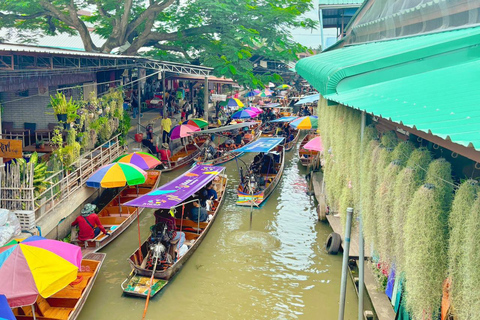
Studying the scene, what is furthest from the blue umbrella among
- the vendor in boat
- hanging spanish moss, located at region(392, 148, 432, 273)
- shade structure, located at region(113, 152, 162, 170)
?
shade structure, located at region(113, 152, 162, 170)

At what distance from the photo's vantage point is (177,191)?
12.6 meters

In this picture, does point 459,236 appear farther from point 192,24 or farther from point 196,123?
point 192,24

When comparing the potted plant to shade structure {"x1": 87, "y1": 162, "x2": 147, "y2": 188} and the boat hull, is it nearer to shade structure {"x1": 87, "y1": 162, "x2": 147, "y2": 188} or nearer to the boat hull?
shade structure {"x1": 87, "y1": 162, "x2": 147, "y2": 188}

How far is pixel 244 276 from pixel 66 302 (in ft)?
14.9

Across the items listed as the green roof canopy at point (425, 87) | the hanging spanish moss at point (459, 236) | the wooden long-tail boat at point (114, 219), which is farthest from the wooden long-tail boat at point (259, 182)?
the hanging spanish moss at point (459, 236)

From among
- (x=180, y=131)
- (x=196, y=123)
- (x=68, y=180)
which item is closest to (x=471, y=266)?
(x=68, y=180)

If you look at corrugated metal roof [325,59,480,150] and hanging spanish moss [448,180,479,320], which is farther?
hanging spanish moss [448,180,479,320]

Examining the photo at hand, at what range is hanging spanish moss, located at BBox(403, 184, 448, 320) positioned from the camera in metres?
4.14

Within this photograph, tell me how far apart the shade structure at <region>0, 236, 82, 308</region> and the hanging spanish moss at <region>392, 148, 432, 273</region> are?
5.89 metres

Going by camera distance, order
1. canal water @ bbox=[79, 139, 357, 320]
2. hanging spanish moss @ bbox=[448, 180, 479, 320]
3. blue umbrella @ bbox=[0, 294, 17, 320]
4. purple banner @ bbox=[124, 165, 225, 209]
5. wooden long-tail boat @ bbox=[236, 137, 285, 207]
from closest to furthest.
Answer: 1. hanging spanish moss @ bbox=[448, 180, 479, 320]
2. blue umbrella @ bbox=[0, 294, 17, 320]
3. canal water @ bbox=[79, 139, 357, 320]
4. purple banner @ bbox=[124, 165, 225, 209]
5. wooden long-tail boat @ bbox=[236, 137, 285, 207]

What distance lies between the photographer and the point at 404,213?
4715 millimetres

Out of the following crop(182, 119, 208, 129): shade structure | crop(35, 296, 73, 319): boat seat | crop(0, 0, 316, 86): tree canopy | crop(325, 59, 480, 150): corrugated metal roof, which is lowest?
crop(35, 296, 73, 319): boat seat

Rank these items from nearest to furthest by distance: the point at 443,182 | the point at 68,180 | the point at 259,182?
the point at 443,182, the point at 68,180, the point at 259,182

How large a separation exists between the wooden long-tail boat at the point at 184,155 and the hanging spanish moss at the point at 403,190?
54.0 feet
